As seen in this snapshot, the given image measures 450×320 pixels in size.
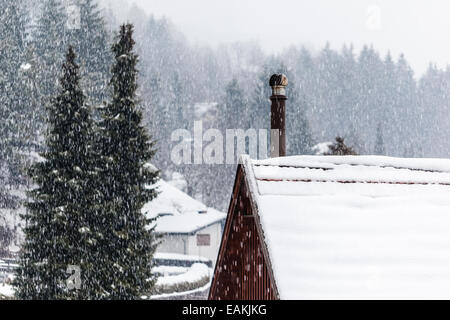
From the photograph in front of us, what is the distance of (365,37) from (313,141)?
249 ft

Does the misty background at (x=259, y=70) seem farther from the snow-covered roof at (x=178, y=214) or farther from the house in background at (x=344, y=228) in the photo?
the house in background at (x=344, y=228)

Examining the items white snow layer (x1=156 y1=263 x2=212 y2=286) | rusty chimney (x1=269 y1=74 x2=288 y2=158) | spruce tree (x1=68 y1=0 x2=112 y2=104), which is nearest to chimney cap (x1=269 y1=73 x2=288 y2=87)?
rusty chimney (x1=269 y1=74 x2=288 y2=158)

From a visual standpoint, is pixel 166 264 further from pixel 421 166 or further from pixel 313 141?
pixel 421 166

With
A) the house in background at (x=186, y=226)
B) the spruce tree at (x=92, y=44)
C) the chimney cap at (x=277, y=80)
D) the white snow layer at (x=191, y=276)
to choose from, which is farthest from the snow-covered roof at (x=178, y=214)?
the chimney cap at (x=277, y=80)

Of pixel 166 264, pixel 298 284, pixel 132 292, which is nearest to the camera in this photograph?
pixel 298 284

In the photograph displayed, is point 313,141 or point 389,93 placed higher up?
point 389,93

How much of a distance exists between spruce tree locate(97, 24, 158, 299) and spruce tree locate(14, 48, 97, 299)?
29.9 inches

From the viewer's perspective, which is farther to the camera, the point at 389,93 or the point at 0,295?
the point at 389,93

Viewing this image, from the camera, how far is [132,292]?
22.9 meters

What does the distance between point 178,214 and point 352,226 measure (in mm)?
40654

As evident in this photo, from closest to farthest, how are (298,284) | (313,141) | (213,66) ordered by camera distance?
(298,284), (313,141), (213,66)

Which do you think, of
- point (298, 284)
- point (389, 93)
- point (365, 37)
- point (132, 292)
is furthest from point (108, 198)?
point (365, 37)

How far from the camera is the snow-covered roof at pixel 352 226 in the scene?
6.99m
